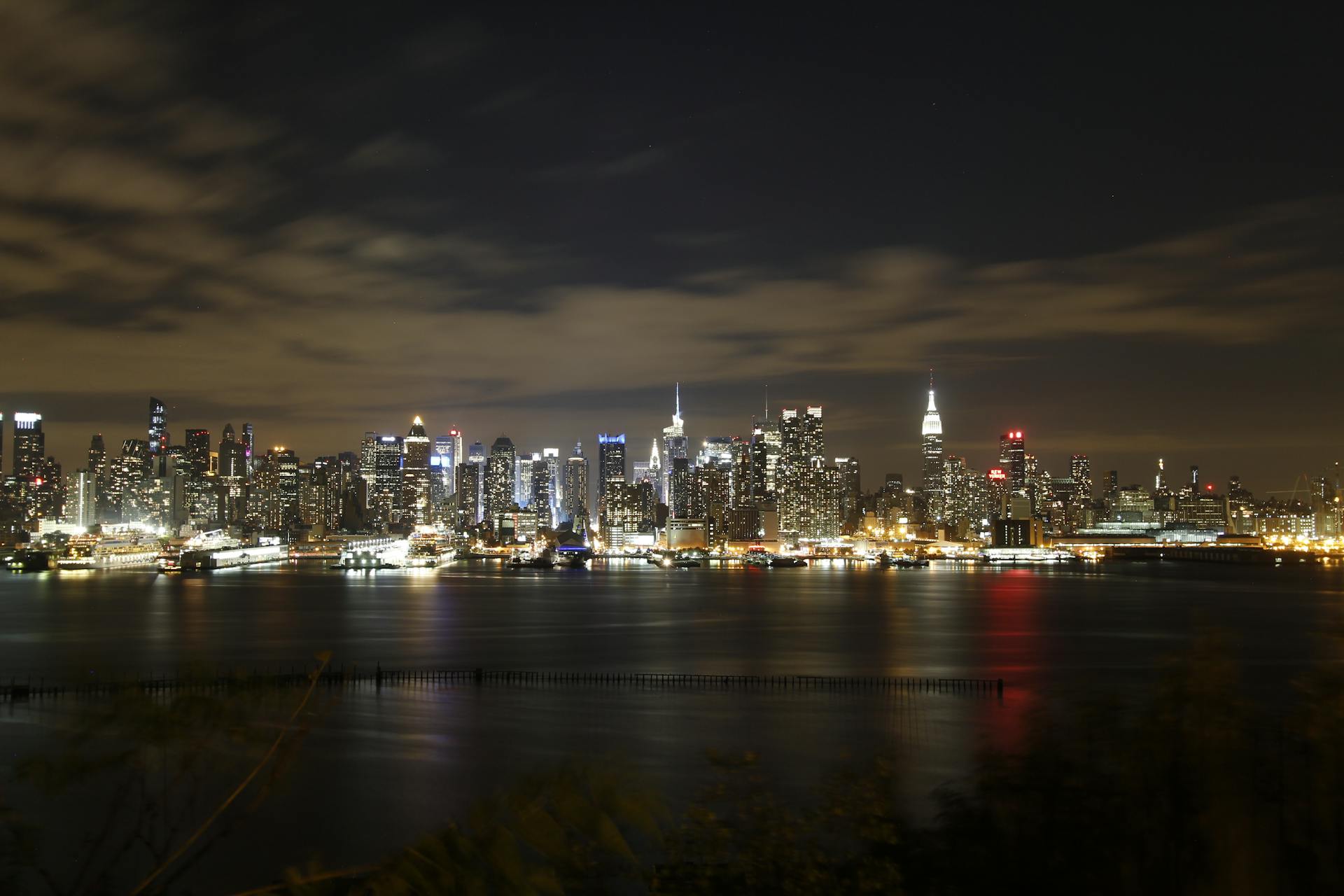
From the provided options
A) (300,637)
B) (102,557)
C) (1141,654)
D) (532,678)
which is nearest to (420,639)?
(300,637)

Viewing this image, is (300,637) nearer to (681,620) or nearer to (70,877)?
(681,620)

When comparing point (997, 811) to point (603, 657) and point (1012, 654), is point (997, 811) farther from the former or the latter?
point (1012, 654)

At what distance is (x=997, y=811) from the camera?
559cm

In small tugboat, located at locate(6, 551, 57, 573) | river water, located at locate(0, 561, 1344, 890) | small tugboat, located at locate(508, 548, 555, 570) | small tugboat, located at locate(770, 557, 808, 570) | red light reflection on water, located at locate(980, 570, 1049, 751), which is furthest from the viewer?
small tugboat, located at locate(770, 557, 808, 570)

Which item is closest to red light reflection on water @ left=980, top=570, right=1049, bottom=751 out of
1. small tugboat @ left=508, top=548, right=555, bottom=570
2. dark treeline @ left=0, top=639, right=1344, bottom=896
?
dark treeline @ left=0, top=639, right=1344, bottom=896

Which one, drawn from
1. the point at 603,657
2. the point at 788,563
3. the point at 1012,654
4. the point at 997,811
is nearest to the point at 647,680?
the point at 603,657

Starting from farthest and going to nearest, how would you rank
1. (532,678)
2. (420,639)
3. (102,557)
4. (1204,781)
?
1. (102,557)
2. (420,639)
3. (532,678)
4. (1204,781)

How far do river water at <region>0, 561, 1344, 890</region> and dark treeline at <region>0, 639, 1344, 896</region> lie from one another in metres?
0.45

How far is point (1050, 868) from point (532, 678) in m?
34.9

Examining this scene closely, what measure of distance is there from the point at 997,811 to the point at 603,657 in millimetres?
41316

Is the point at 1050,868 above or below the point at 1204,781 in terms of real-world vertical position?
below

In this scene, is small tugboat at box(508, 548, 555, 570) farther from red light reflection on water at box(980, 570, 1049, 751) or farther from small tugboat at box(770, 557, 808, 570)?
red light reflection on water at box(980, 570, 1049, 751)

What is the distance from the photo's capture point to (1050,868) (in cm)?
520

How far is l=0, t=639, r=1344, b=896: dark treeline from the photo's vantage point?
4352 mm
